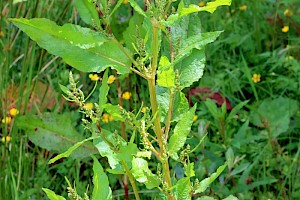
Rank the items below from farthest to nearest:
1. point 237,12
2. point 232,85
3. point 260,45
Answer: point 237,12 → point 260,45 → point 232,85

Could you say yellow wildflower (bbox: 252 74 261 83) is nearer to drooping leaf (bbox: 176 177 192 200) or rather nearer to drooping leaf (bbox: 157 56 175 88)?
drooping leaf (bbox: 176 177 192 200)

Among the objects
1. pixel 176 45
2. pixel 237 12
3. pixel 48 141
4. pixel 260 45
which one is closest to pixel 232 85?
pixel 260 45

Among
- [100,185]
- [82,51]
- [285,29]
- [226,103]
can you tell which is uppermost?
[82,51]

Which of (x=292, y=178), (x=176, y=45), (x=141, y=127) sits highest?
(x=176, y=45)

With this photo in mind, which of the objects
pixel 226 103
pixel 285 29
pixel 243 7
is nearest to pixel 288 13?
pixel 285 29

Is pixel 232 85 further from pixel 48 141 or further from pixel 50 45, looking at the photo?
pixel 50 45

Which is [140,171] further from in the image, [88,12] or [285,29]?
[285,29]
